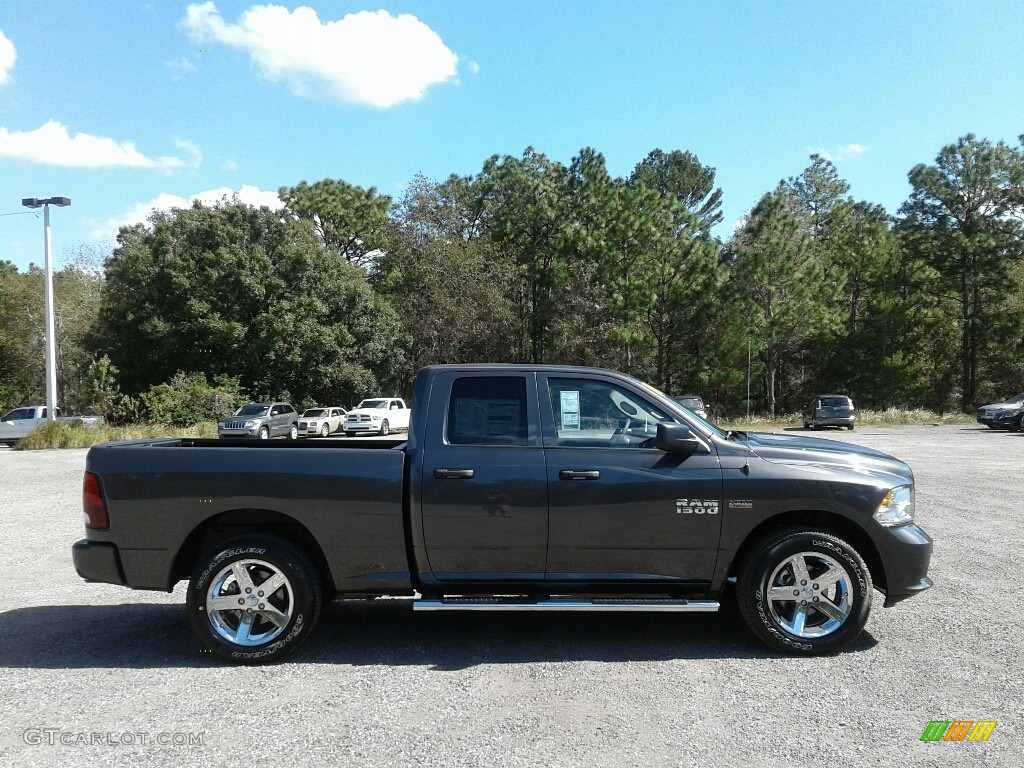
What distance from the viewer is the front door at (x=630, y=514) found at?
190 inches

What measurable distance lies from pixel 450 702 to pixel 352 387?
40.9m

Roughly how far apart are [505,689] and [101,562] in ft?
8.95

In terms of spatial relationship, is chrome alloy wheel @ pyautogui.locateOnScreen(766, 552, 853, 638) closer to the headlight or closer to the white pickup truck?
the headlight

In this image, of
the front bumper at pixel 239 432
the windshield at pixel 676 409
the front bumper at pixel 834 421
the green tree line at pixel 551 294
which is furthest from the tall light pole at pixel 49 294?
the front bumper at pixel 834 421

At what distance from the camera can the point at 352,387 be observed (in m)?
44.1

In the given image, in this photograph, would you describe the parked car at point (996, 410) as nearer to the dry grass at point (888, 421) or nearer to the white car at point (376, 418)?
the dry grass at point (888, 421)

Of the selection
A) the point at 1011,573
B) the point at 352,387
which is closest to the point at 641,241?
the point at 352,387

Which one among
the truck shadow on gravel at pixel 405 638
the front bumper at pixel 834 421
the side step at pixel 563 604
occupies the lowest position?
the front bumper at pixel 834 421

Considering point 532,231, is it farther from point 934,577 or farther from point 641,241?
point 934,577

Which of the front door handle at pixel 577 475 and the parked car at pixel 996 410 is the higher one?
the front door handle at pixel 577 475

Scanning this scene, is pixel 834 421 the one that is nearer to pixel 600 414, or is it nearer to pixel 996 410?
pixel 996 410

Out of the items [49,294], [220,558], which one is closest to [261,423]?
[49,294]

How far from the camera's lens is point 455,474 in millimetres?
4840

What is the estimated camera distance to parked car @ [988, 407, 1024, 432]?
101 ft
